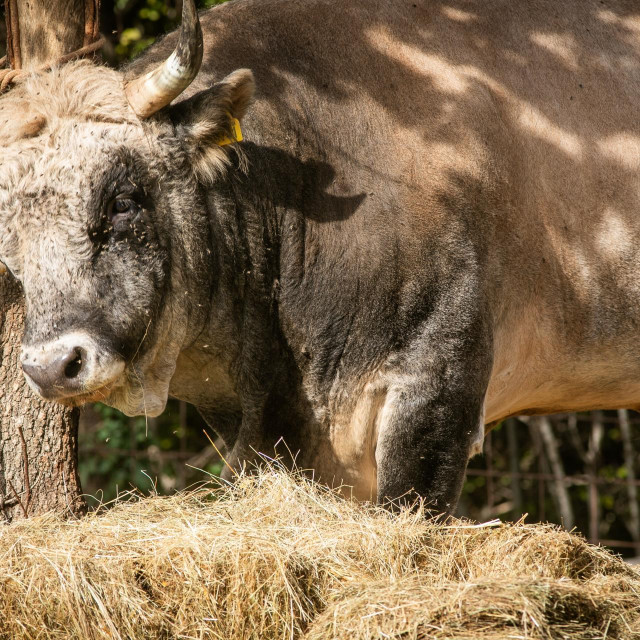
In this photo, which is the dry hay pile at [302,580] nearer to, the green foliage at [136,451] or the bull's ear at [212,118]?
the bull's ear at [212,118]

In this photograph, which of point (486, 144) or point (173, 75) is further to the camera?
point (486, 144)

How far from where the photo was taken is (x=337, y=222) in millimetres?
3494

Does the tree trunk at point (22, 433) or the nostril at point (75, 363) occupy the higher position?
the nostril at point (75, 363)

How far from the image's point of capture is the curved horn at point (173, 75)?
301cm

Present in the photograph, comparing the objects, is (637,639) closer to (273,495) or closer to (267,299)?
(273,495)

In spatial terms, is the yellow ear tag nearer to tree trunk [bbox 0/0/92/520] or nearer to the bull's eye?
the bull's eye

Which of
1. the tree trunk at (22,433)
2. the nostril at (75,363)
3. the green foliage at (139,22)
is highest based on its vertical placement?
the green foliage at (139,22)

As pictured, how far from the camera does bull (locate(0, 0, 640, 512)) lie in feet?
10.4

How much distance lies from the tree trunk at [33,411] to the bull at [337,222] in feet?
1.17

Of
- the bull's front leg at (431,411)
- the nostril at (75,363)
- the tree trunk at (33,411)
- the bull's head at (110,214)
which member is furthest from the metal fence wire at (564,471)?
the nostril at (75,363)

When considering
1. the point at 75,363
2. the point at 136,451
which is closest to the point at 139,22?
the point at 136,451

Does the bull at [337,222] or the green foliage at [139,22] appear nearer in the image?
the bull at [337,222]

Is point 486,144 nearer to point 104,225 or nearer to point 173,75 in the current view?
point 173,75

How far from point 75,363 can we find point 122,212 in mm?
555
